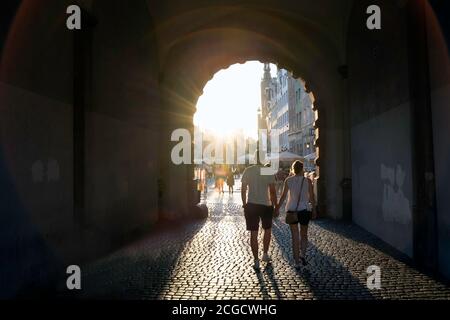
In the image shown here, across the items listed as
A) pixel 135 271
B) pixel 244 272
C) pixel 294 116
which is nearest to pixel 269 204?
pixel 244 272

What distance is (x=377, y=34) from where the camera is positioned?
350 inches

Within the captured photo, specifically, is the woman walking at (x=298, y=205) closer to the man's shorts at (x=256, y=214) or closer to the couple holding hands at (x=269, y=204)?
the couple holding hands at (x=269, y=204)

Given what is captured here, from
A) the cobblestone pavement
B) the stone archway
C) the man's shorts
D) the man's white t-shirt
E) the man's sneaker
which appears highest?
the stone archway

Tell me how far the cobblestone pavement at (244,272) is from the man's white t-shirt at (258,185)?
3.64 feet

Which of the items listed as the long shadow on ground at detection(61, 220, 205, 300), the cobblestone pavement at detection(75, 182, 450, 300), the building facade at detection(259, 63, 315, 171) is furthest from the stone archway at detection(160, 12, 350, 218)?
the building facade at detection(259, 63, 315, 171)

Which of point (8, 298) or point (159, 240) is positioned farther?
point (159, 240)

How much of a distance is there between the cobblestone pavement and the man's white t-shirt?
1.11 meters

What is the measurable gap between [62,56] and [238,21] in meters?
7.20

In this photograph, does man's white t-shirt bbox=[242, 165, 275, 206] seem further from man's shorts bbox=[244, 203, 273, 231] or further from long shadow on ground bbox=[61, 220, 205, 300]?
long shadow on ground bbox=[61, 220, 205, 300]

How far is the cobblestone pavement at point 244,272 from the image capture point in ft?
16.7

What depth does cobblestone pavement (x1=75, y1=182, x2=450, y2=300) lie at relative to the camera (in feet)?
16.7

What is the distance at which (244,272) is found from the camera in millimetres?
6113
